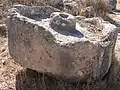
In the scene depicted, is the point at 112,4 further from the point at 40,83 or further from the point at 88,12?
the point at 40,83

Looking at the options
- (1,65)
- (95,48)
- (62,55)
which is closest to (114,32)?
(95,48)

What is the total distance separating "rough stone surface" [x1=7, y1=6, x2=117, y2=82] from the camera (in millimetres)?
3350

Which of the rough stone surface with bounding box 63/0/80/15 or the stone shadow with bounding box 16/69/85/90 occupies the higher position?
the rough stone surface with bounding box 63/0/80/15

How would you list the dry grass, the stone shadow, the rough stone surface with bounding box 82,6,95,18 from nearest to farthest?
1. the stone shadow
2. the rough stone surface with bounding box 82,6,95,18
3. the dry grass

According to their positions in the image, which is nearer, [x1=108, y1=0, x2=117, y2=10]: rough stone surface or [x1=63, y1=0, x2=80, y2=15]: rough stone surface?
[x1=63, y1=0, x2=80, y2=15]: rough stone surface

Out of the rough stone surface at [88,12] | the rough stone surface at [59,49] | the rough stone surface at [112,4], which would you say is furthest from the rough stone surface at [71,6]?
the rough stone surface at [59,49]

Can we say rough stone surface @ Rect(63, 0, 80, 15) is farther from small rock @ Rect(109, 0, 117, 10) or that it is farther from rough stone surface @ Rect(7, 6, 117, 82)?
rough stone surface @ Rect(7, 6, 117, 82)

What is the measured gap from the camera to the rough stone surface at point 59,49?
11.0ft

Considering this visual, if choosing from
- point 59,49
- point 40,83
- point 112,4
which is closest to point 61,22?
point 59,49

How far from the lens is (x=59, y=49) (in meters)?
3.31

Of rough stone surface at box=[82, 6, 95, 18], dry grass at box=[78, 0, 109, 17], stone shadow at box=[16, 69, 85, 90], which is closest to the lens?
stone shadow at box=[16, 69, 85, 90]

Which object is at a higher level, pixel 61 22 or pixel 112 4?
pixel 61 22

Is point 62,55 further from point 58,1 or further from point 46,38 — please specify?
point 58,1

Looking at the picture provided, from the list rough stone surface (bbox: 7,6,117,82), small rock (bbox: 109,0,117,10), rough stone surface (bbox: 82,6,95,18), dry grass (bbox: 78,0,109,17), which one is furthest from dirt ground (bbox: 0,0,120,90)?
small rock (bbox: 109,0,117,10)
